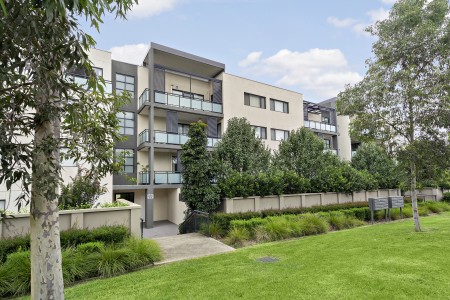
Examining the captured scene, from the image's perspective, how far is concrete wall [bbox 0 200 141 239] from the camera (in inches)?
293

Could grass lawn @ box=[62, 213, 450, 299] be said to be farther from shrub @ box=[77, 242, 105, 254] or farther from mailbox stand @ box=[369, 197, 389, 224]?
mailbox stand @ box=[369, 197, 389, 224]

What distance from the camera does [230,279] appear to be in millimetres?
5547

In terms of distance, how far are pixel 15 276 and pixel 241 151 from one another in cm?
1069

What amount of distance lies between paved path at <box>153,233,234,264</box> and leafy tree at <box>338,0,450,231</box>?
671cm

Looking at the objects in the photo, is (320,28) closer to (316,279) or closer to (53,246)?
(316,279)

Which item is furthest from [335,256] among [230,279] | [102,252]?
[102,252]

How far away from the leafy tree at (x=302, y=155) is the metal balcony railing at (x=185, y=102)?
7330mm

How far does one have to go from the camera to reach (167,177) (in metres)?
20.3

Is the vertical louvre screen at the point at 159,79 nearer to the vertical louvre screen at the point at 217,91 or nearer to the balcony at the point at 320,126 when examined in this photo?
the vertical louvre screen at the point at 217,91

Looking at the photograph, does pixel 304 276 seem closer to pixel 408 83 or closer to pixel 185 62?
pixel 408 83

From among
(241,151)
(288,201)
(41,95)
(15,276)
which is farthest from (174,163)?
(41,95)

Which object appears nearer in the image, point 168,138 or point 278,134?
point 168,138

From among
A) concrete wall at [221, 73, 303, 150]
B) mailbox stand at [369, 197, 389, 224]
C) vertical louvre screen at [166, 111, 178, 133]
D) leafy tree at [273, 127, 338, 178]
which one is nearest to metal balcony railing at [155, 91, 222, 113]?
vertical louvre screen at [166, 111, 178, 133]

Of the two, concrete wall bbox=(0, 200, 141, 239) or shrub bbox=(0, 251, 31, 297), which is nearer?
shrub bbox=(0, 251, 31, 297)
